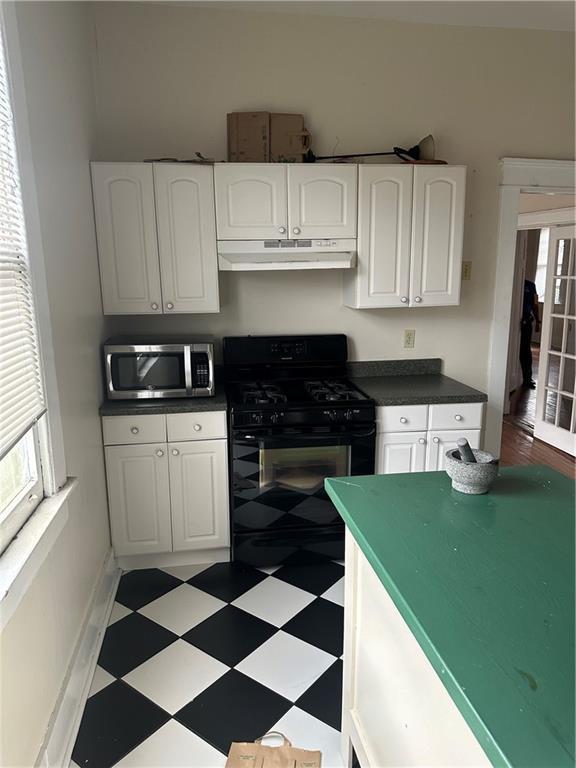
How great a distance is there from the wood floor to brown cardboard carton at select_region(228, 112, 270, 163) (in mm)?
2871

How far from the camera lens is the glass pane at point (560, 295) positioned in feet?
14.7

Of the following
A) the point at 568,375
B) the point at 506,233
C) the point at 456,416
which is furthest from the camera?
the point at 568,375

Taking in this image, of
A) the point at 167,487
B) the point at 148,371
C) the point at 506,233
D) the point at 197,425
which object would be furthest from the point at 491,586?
the point at 506,233

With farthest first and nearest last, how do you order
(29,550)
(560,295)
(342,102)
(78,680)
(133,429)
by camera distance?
1. (560,295)
2. (342,102)
3. (133,429)
4. (78,680)
5. (29,550)

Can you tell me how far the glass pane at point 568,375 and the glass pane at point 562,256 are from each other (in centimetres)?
76

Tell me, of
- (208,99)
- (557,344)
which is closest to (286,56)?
(208,99)

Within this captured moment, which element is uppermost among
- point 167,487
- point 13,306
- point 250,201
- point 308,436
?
point 250,201

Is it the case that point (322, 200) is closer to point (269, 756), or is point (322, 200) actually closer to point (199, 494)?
point (199, 494)

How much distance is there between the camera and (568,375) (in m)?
4.43

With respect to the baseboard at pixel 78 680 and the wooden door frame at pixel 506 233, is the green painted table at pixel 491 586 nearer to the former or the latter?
the baseboard at pixel 78 680

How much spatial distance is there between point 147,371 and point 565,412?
141 inches

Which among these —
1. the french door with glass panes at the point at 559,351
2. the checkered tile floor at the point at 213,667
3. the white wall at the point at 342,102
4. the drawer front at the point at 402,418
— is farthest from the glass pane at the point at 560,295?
the checkered tile floor at the point at 213,667

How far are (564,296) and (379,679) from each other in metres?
4.10

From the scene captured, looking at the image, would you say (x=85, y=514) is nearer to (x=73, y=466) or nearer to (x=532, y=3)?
(x=73, y=466)
